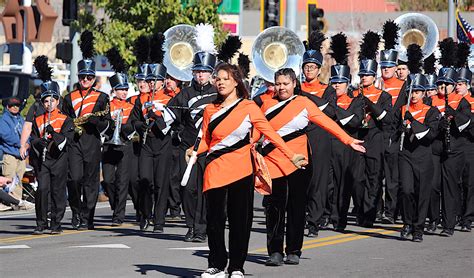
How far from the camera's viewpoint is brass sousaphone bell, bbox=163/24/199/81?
20.0m

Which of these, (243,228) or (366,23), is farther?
(366,23)

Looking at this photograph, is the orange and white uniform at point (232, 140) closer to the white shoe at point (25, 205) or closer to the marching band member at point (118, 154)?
the marching band member at point (118, 154)

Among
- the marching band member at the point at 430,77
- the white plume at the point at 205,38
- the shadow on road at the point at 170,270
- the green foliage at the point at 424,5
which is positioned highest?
the green foliage at the point at 424,5

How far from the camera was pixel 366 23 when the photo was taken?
6112cm

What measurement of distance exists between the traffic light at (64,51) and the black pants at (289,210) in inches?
577

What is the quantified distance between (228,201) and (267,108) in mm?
1811

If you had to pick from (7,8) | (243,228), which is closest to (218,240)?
(243,228)

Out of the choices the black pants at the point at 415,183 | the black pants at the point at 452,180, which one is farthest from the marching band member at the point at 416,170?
the black pants at the point at 452,180

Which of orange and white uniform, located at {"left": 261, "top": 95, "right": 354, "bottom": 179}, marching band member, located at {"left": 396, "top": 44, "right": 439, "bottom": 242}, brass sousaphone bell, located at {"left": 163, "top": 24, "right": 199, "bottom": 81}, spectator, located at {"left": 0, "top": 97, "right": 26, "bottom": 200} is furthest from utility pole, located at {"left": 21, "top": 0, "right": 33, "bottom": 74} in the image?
orange and white uniform, located at {"left": 261, "top": 95, "right": 354, "bottom": 179}

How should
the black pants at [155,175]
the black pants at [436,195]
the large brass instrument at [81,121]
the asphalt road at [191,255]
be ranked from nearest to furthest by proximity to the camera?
the asphalt road at [191,255] → the black pants at [155,175] → the large brass instrument at [81,121] → the black pants at [436,195]

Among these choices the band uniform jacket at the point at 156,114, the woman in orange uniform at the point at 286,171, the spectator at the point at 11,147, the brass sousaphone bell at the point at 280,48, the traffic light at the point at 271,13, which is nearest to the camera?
the woman in orange uniform at the point at 286,171

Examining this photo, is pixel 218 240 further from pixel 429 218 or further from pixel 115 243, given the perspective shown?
pixel 429 218

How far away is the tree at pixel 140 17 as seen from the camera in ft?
126

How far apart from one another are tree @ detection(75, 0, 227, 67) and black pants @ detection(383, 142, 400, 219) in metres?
18.8
